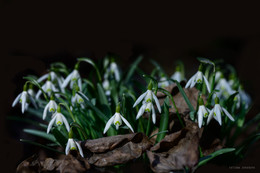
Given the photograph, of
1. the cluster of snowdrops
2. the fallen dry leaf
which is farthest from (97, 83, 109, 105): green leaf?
the fallen dry leaf

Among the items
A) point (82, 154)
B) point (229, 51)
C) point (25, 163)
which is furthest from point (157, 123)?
point (229, 51)

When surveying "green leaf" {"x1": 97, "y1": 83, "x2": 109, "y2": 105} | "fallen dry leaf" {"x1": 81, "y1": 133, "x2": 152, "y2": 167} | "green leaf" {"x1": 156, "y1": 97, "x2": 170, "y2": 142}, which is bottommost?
"fallen dry leaf" {"x1": 81, "y1": 133, "x2": 152, "y2": 167}

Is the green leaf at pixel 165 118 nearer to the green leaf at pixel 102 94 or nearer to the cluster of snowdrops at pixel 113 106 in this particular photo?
the cluster of snowdrops at pixel 113 106

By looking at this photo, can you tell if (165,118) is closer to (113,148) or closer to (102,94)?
(113,148)

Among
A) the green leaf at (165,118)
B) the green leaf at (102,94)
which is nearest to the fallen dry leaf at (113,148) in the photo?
the green leaf at (165,118)

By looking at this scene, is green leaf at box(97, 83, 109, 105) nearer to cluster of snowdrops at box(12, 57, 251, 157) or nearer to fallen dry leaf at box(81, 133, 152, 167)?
cluster of snowdrops at box(12, 57, 251, 157)

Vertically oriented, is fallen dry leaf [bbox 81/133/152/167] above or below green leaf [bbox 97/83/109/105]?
below

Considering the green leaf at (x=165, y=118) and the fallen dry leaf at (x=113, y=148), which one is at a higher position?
the green leaf at (x=165, y=118)

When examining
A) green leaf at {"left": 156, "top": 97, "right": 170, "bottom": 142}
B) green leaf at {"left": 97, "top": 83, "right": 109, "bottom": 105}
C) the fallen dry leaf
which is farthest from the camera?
green leaf at {"left": 97, "top": 83, "right": 109, "bottom": 105}

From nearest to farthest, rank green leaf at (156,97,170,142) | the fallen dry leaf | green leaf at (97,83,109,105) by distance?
the fallen dry leaf < green leaf at (156,97,170,142) < green leaf at (97,83,109,105)

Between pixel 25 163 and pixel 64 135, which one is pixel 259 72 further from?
pixel 25 163


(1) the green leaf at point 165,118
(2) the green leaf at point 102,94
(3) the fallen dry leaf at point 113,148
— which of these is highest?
(2) the green leaf at point 102,94
